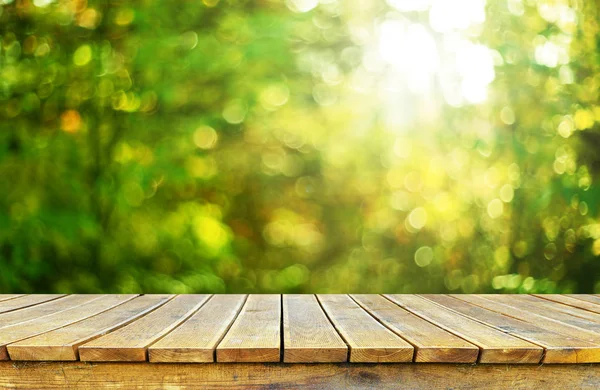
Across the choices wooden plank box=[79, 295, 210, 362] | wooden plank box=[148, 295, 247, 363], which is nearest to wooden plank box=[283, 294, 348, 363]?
wooden plank box=[148, 295, 247, 363]

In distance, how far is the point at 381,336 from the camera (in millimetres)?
1129

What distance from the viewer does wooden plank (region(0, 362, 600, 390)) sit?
104 cm

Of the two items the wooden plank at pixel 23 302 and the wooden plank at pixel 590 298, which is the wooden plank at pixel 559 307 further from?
the wooden plank at pixel 23 302

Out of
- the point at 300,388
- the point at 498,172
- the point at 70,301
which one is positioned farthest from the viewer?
the point at 498,172

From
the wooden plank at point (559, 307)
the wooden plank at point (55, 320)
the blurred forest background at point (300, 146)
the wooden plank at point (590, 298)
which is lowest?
the wooden plank at point (590, 298)

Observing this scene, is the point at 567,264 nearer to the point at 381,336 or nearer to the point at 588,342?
the point at 588,342

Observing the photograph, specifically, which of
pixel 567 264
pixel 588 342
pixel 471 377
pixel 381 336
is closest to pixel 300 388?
pixel 381 336

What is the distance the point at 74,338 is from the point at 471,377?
2.74ft

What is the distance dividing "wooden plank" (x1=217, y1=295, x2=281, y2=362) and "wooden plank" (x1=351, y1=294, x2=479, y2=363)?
282mm

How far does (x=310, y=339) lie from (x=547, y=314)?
80cm

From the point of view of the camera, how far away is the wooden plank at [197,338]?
1.01 metres

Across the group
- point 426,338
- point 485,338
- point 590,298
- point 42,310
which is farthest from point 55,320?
point 590,298

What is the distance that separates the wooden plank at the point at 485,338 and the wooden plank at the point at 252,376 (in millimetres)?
36

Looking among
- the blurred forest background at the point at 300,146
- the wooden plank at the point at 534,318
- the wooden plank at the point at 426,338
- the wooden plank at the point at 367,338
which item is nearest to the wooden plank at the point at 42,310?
the blurred forest background at the point at 300,146
